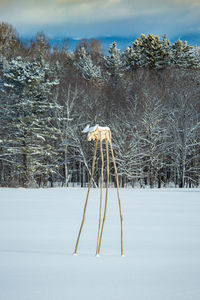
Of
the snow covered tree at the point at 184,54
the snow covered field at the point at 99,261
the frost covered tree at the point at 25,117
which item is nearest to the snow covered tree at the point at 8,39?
the frost covered tree at the point at 25,117

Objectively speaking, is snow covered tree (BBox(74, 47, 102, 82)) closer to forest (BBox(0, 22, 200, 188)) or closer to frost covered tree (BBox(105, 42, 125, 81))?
forest (BBox(0, 22, 200, 188))

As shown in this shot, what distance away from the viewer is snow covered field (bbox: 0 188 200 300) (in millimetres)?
2891

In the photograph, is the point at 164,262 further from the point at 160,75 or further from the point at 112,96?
the point at 160,75

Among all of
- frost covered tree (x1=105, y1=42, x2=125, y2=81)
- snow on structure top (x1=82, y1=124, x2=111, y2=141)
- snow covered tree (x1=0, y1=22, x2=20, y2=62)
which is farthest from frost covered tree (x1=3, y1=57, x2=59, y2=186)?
snow on structure top (x1=82, y1=124, x2=111, y2=141)

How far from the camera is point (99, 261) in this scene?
3816 mm

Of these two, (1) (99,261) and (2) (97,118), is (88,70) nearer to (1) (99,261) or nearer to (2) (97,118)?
(2) (97,118)

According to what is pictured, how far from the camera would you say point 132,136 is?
79.0 feet

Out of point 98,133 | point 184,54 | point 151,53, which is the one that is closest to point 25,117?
point 151,53

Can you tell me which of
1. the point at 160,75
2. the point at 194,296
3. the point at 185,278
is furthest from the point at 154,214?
the point at 160,75

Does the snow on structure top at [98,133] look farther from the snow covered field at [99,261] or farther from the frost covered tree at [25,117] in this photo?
the frost covered tree at [25,117]

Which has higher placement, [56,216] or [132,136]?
[132,136]

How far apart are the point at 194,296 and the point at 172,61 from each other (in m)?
31.2

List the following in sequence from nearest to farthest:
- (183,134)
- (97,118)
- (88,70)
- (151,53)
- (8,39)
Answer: (183,134), (97,118), (88,70), (151,53), (8,39)

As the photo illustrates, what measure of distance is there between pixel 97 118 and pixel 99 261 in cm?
2098
